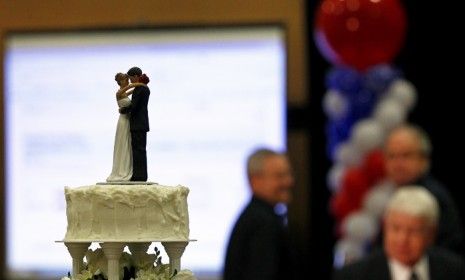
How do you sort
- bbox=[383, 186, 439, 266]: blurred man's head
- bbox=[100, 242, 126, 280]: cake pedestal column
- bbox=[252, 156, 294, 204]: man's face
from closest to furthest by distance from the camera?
1. bbox=[100, 242, 126, 280]: cake pedestal column
2. bbox=[383, 186, 439, 266]: blurred man's head
3. bbox=[252, 156, 294, 204]: man's face

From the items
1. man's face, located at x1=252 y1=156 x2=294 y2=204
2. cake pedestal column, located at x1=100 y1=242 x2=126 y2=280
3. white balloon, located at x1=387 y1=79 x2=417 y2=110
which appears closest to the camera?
cake pedestal column, located at x1=100 y1=242 x2=126 y2=280

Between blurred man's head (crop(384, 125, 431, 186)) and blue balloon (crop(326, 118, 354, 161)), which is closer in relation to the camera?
blurred man's head (crop(384, 125, 431, 186))

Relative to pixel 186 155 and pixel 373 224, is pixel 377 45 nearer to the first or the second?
pixel 373 224

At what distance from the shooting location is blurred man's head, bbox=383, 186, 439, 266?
494cm

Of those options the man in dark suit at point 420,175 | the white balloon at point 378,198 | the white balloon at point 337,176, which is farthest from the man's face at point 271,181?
the white balloon at point 337,176

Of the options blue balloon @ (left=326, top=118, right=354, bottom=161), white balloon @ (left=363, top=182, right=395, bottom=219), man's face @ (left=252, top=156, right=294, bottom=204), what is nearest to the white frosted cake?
man's face @ (left=252, top=156, right=294, bottom=204)

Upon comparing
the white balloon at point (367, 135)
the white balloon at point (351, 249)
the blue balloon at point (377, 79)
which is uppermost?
the blue balloon at point (377, 79)

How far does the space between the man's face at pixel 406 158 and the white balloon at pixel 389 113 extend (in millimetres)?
1093

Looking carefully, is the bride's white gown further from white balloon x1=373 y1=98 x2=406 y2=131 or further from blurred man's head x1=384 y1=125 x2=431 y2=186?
white balloon x1=373 y1=98 x2=406 y2=131

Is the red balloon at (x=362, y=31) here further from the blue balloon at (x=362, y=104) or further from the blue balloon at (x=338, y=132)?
the blue balloon at (x=338, y=132)

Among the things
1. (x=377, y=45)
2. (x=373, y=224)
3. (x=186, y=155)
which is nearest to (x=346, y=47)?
(x=377, y=45)

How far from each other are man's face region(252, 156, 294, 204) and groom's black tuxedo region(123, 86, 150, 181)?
1946 millimetres

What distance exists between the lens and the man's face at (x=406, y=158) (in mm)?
6027

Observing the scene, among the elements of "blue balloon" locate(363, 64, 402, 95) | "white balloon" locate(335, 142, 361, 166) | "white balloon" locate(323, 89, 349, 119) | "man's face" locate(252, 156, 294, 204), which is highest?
"blue balloon" locate(363, 64, 402, 95)
